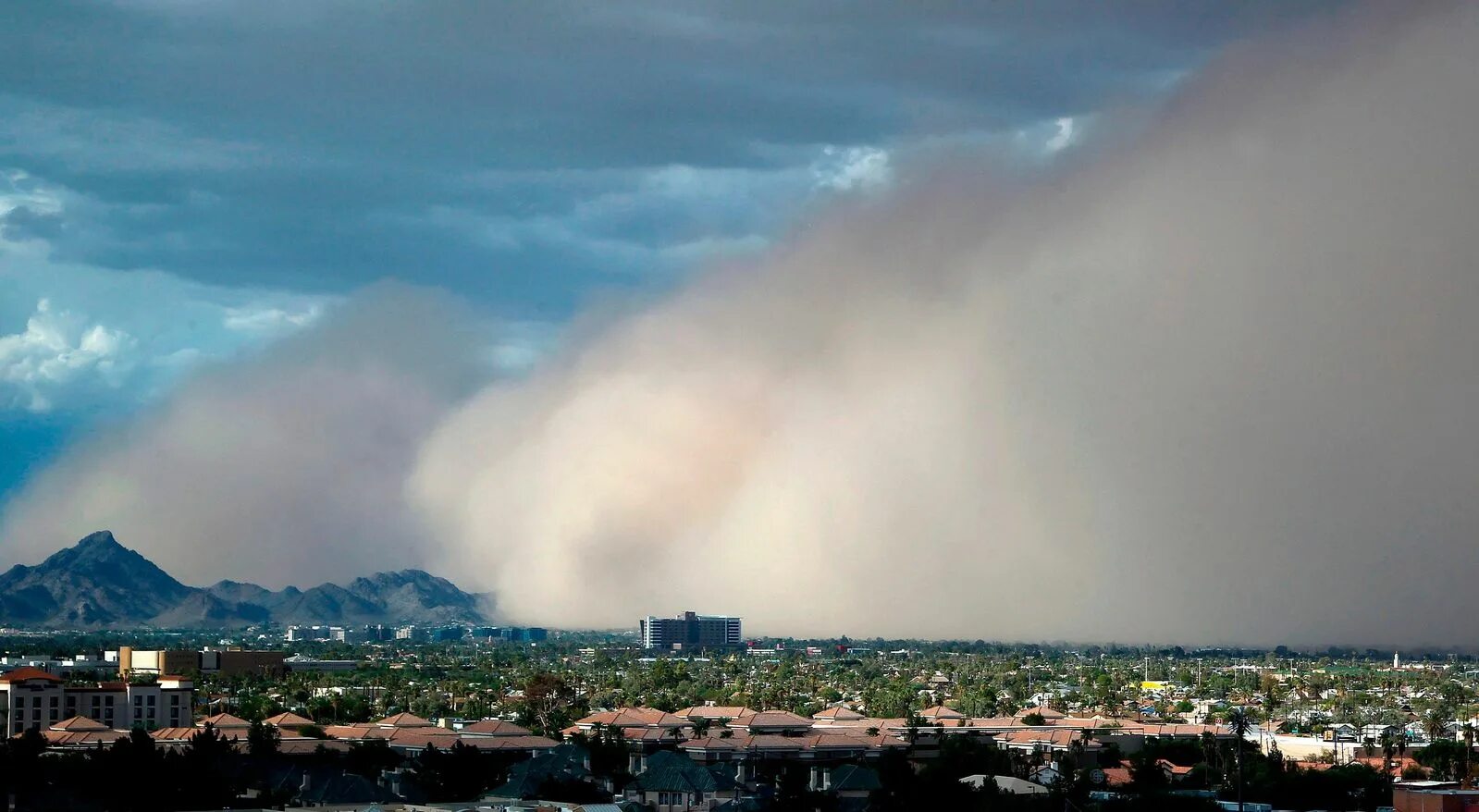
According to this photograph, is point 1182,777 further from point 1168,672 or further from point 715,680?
point 1168,672

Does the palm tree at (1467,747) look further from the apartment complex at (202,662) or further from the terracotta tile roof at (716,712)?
the apartment complex at (202,662)

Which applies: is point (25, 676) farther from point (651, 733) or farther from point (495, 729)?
point (651, 733)

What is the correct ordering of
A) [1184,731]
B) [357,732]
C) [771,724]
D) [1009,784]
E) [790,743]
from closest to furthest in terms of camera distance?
1. [1009,784]
2. [357,732]
3. [790,743]
4. [771,724]
5. [1184,731]

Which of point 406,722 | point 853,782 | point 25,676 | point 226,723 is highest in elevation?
point 25,676

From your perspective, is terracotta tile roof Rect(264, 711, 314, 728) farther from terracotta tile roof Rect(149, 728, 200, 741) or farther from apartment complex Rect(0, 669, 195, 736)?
apartment complex Rect(0, 669, 195, 736)

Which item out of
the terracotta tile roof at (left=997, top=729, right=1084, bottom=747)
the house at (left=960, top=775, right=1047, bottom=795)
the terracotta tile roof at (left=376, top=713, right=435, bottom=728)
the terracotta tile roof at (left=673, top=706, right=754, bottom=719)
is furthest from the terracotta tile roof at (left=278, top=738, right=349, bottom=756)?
the terracotta tile roof at (left=997, top=729, right=1084, bottom=747)

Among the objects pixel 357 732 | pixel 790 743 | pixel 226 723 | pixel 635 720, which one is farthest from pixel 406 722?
pixel 790 743

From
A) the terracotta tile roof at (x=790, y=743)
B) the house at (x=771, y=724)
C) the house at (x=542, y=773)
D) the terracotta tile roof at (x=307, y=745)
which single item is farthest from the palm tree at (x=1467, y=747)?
the terracotta tile roof at (x=307, y=745)
